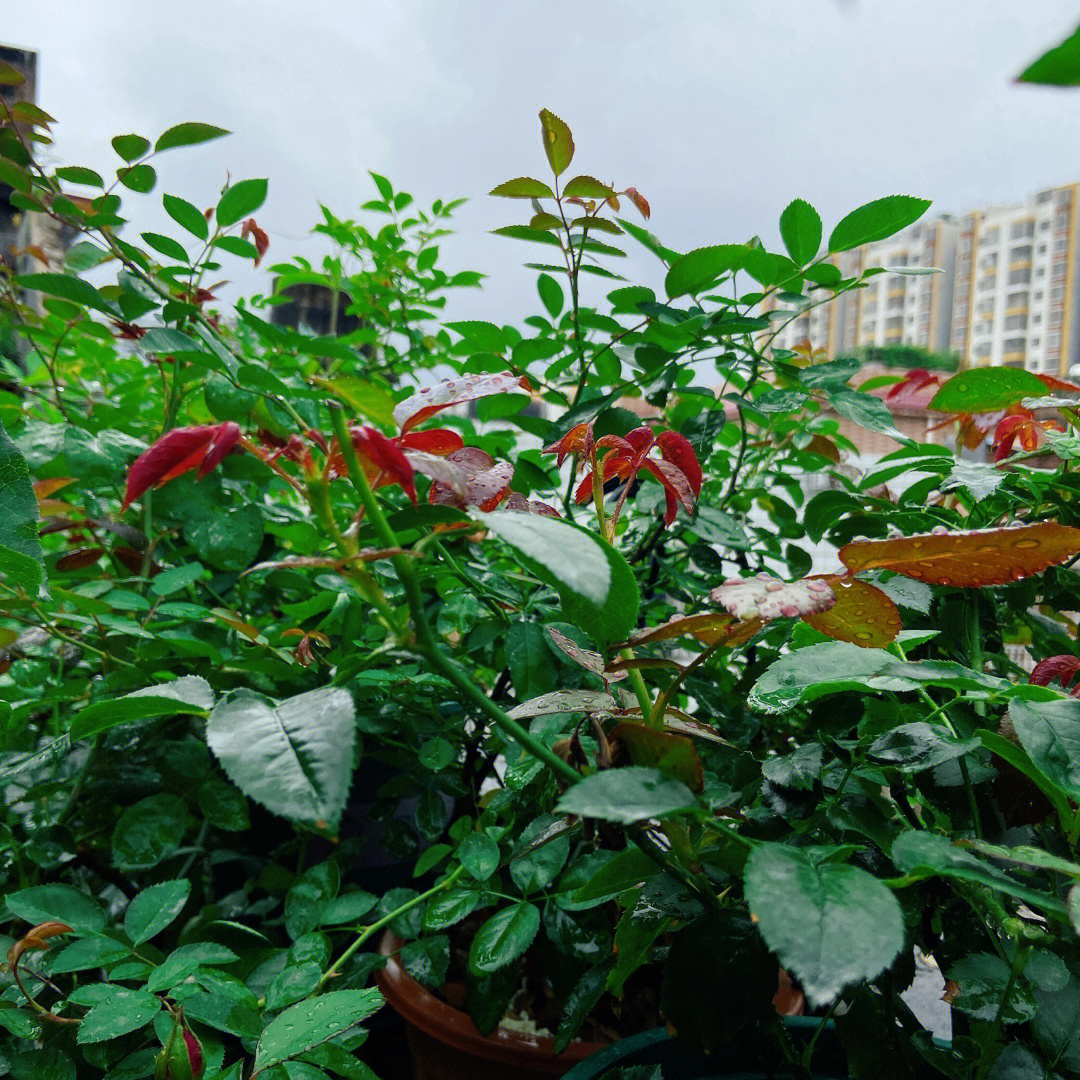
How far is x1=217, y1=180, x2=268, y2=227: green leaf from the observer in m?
0.64

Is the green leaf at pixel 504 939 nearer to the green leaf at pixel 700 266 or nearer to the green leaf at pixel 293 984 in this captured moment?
the green leaf at pixel 293 984

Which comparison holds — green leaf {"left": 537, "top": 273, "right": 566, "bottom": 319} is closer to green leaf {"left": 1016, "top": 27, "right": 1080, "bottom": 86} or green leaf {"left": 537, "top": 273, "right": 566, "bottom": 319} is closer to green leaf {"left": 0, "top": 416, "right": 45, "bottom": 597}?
green leaf {"left": 0, "top": 416, "right": 45, "bottom": 597}

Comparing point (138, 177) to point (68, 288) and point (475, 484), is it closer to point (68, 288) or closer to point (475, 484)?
point (68, 288)

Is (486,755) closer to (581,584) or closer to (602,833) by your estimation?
(602,833)

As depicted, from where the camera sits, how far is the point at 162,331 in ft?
1.98

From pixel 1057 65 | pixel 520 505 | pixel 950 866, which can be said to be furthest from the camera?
pixel 520 505

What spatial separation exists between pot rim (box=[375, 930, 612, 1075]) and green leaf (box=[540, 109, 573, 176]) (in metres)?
0.60

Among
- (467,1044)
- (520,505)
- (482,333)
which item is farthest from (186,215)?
(467,1044)

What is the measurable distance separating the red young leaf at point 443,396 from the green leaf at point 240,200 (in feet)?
1.46

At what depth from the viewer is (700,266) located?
0.55 m

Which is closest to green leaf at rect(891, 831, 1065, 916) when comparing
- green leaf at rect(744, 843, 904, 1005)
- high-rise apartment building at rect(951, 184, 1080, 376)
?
green leaf at rect(744, 843, 904, 1005)

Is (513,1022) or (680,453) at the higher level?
(680,453)

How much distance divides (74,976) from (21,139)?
71cm

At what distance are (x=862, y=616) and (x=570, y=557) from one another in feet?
0.51
